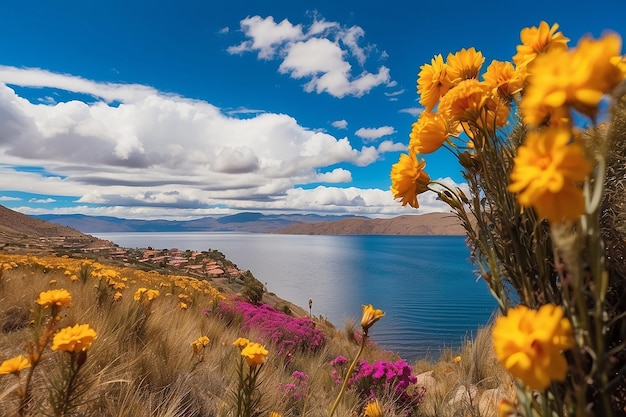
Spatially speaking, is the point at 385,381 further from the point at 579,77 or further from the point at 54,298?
the point at 579,77

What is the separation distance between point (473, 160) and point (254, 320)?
6.94m

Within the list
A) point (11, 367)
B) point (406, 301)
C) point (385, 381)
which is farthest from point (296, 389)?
point (406, 301)

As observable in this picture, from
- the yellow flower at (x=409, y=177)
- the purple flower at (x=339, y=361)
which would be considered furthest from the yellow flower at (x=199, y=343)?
the yellow flower at (x=409, y=177)

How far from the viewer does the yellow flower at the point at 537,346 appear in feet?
1.86

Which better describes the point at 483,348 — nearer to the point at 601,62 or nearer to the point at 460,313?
the point at 601,62

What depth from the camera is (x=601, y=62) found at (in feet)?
1.85

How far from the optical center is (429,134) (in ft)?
3.90

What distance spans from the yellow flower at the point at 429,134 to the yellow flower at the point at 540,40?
0.27 m

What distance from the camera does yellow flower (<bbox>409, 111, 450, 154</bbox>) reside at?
1.18 m

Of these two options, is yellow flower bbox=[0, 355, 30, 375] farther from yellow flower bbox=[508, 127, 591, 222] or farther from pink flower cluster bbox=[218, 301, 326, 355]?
pink flower cluster bbox=[218, 301, 326, 355]

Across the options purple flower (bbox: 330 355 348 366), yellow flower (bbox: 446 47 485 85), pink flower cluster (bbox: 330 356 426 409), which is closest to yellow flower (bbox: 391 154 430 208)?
yellow flower (bbox: 446 47 485 85)

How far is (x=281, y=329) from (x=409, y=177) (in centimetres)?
643

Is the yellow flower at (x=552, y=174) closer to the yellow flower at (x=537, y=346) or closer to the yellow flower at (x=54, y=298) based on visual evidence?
the yellow flower at (x=537, y=346)

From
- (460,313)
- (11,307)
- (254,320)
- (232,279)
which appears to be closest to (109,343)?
(11,307)
